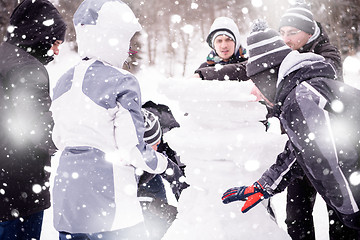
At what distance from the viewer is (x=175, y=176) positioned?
2117 millimetres

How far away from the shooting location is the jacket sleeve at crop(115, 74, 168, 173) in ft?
4.42

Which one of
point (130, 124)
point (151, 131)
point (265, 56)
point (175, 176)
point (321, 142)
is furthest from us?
point (175, 176)

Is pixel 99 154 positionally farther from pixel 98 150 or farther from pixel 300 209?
pixel 300 209

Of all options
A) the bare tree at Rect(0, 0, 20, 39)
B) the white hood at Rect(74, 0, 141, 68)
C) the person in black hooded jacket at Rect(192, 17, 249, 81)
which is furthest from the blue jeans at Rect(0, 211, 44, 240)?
the bare tree at Rect(0, 0, 20, 39)

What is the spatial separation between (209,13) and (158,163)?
43.0 ft

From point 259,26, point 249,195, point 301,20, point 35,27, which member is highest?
point 301,20

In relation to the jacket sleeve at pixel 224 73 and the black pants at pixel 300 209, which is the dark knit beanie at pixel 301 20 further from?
the black pants at pixel 300 209

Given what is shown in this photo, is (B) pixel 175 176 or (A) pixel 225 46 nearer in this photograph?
(B) pixel 175 176

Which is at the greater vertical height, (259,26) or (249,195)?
(259,26)

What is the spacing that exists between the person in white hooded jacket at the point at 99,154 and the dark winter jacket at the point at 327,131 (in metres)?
0.68

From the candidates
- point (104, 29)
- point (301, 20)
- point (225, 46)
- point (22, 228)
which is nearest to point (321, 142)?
point (104, 29)

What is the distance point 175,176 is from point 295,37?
1.33 metres

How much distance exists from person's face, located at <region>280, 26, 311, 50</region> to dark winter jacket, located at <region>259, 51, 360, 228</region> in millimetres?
964

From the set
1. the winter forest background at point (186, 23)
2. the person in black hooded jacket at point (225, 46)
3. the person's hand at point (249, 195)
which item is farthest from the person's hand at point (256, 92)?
the winter forest background at point (186, 23)
